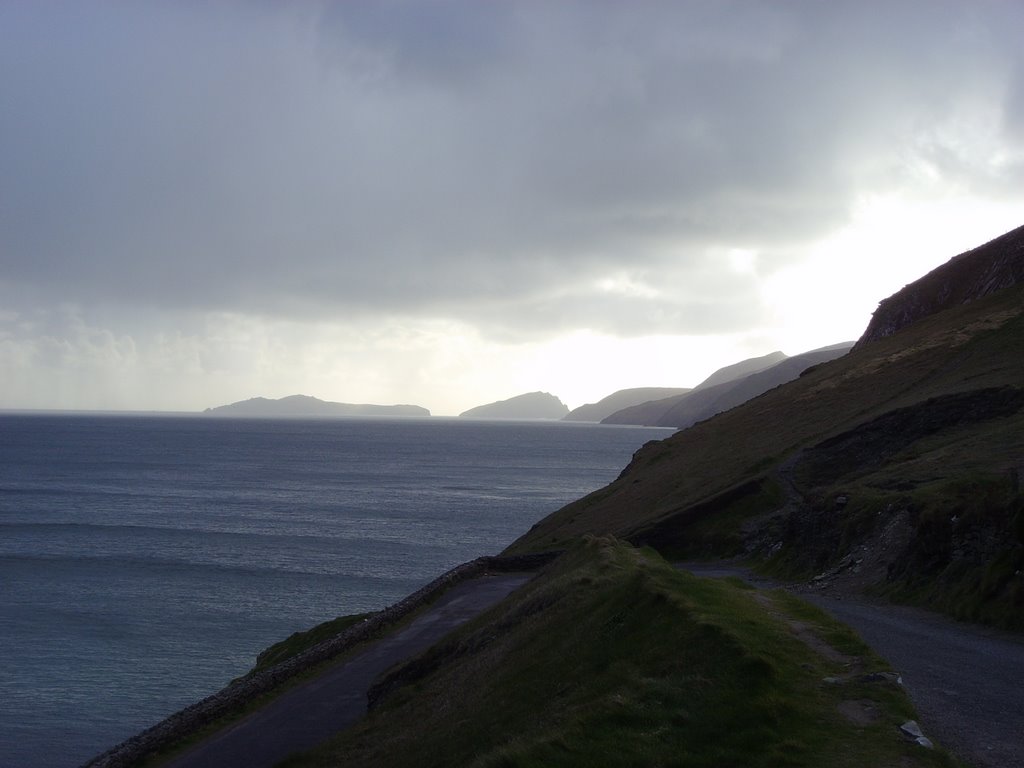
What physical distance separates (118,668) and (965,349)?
45695 millimetres

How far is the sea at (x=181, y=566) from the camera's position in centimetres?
3628

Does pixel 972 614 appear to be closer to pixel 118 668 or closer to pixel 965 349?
pixel 965 349

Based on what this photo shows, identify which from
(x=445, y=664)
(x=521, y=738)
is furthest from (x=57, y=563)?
(x=521, y=738)

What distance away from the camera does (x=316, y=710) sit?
23.5m

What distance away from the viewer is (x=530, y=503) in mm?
100688

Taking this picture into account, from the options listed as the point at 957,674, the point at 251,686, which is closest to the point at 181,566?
the point at 251,686

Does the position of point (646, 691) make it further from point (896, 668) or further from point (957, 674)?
point (957, 674)

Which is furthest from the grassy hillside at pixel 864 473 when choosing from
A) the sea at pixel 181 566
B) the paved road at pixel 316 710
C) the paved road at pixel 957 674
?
the sea at pixel 181 566

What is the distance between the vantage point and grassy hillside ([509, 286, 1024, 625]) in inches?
809

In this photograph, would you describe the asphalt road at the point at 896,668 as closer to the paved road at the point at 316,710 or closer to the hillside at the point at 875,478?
the paved road at the point at 316,710

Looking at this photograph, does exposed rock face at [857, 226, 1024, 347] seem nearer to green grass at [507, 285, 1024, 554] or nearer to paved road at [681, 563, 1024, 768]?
green grass at [507, 285, 1024, 554]

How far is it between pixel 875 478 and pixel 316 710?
19698mm

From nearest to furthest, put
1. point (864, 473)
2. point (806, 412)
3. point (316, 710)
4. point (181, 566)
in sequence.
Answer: point (316, 710) < point (864, 473) < point (806, 412) < point (181, 566)

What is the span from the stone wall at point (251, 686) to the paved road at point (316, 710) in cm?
100
